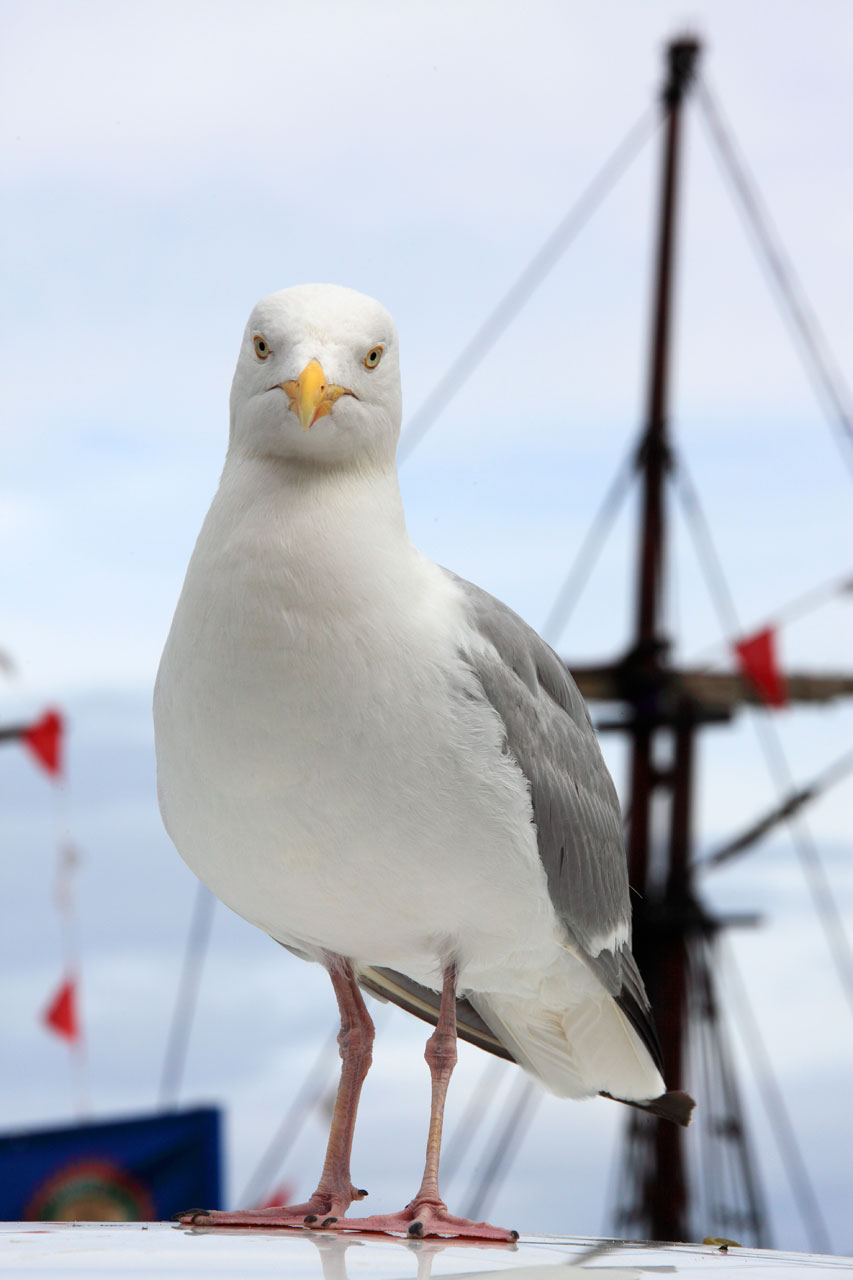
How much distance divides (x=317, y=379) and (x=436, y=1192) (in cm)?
159

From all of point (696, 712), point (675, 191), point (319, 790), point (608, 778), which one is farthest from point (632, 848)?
point (319, 790)

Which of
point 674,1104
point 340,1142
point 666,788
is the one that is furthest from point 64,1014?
point 340,1142

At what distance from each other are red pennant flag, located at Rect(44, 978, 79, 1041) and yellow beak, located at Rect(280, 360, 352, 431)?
32.0ft

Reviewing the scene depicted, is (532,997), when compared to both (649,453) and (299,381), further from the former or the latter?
(649,453)

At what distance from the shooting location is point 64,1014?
1198 cm

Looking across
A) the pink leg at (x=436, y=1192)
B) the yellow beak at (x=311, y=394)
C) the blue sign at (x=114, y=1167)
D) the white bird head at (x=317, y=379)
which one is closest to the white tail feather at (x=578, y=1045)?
the pink leg at (x=436, y=1192)

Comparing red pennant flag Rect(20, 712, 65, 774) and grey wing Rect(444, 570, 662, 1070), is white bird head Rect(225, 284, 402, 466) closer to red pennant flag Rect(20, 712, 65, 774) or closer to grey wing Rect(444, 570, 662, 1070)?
grey wing Rect(444, 570, 662, 1070)

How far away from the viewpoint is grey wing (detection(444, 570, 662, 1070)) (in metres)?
3.33

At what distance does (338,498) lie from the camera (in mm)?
3168

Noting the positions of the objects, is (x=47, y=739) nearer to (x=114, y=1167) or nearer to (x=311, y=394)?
(x=114, y=1167)

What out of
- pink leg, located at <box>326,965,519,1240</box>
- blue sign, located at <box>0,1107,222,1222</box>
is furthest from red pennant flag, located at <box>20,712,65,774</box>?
pink leg, located at <box>326,965,519,1240</box>

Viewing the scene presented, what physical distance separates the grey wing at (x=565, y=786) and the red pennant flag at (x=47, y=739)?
8764 mm

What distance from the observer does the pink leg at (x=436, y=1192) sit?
3090 millimetres

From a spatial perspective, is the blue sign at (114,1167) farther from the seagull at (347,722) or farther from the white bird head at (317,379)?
the white bird head at (317,379)
